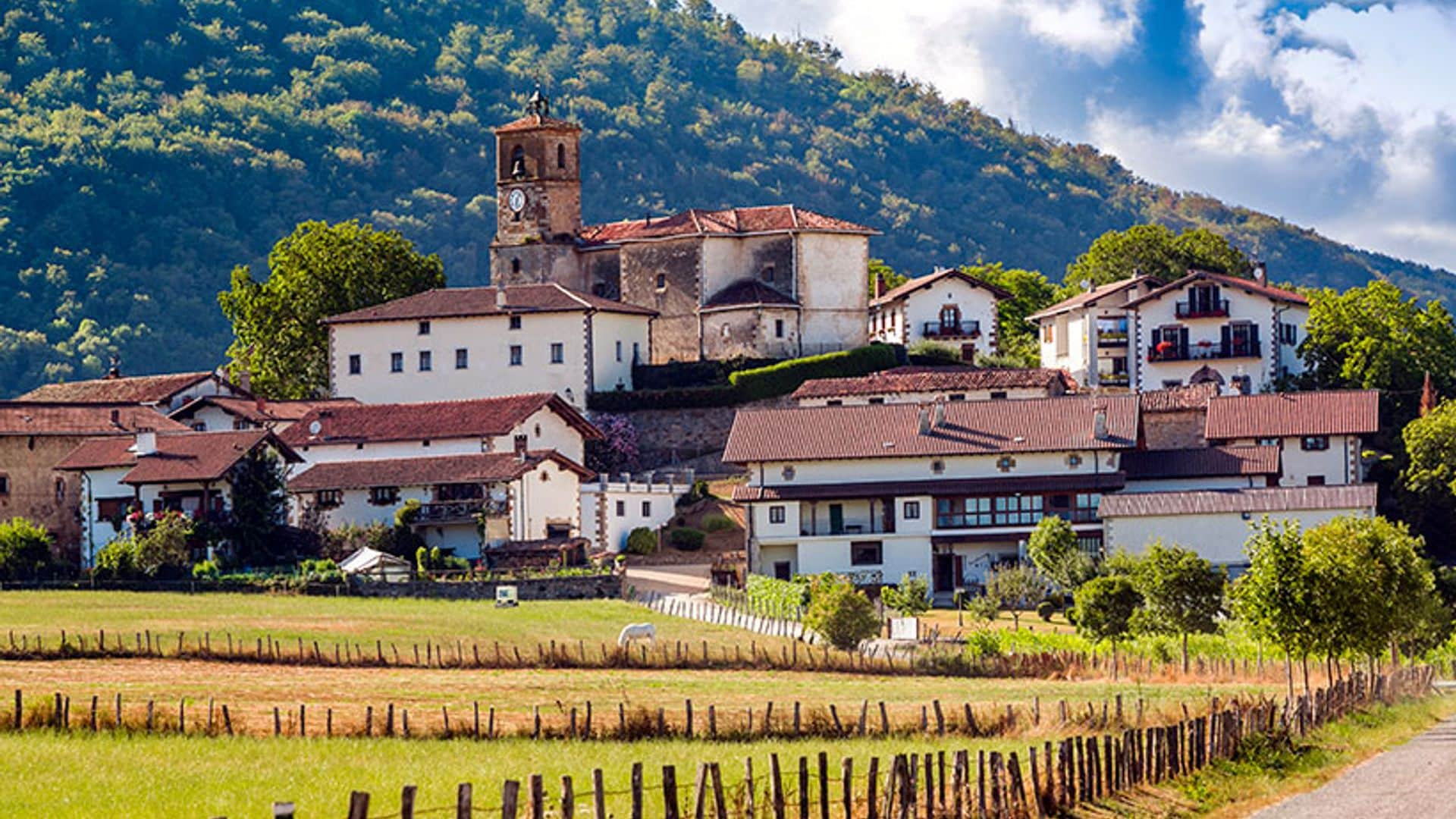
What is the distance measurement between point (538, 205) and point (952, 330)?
1865cm

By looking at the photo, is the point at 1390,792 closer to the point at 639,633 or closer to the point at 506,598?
the point at 639,633

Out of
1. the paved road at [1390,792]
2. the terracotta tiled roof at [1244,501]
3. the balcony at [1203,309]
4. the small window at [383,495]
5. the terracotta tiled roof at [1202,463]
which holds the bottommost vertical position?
the paved road at [1390,792]

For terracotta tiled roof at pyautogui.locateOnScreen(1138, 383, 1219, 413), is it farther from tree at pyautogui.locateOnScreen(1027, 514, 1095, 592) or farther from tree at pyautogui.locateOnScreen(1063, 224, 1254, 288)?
tree at pyautogui.locateOnScreen(1063, 224, 1254, 288)

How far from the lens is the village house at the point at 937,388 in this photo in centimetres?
9412

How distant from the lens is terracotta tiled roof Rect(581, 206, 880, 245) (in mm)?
104938

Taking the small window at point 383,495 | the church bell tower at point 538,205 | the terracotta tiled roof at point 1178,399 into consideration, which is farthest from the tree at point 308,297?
the terracotta tiled roof at point 1178,399

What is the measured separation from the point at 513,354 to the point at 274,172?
320ft

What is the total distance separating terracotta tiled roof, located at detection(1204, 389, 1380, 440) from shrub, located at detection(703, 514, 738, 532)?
1625 centimetres

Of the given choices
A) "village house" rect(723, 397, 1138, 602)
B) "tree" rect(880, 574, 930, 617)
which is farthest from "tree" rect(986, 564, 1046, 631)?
"village house" rect(723, 397, 1138, 602)

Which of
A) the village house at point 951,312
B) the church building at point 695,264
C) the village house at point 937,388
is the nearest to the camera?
the village house at point 937,388

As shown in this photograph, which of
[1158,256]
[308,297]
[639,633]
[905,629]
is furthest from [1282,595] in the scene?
[1158,256]

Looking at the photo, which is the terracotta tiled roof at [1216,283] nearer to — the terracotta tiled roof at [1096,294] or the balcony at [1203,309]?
the balcony at [1203,309]

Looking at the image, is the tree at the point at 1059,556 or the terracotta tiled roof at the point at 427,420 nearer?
the tree at the point at 1059,556

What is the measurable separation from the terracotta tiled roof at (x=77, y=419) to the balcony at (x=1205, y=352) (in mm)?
37386
